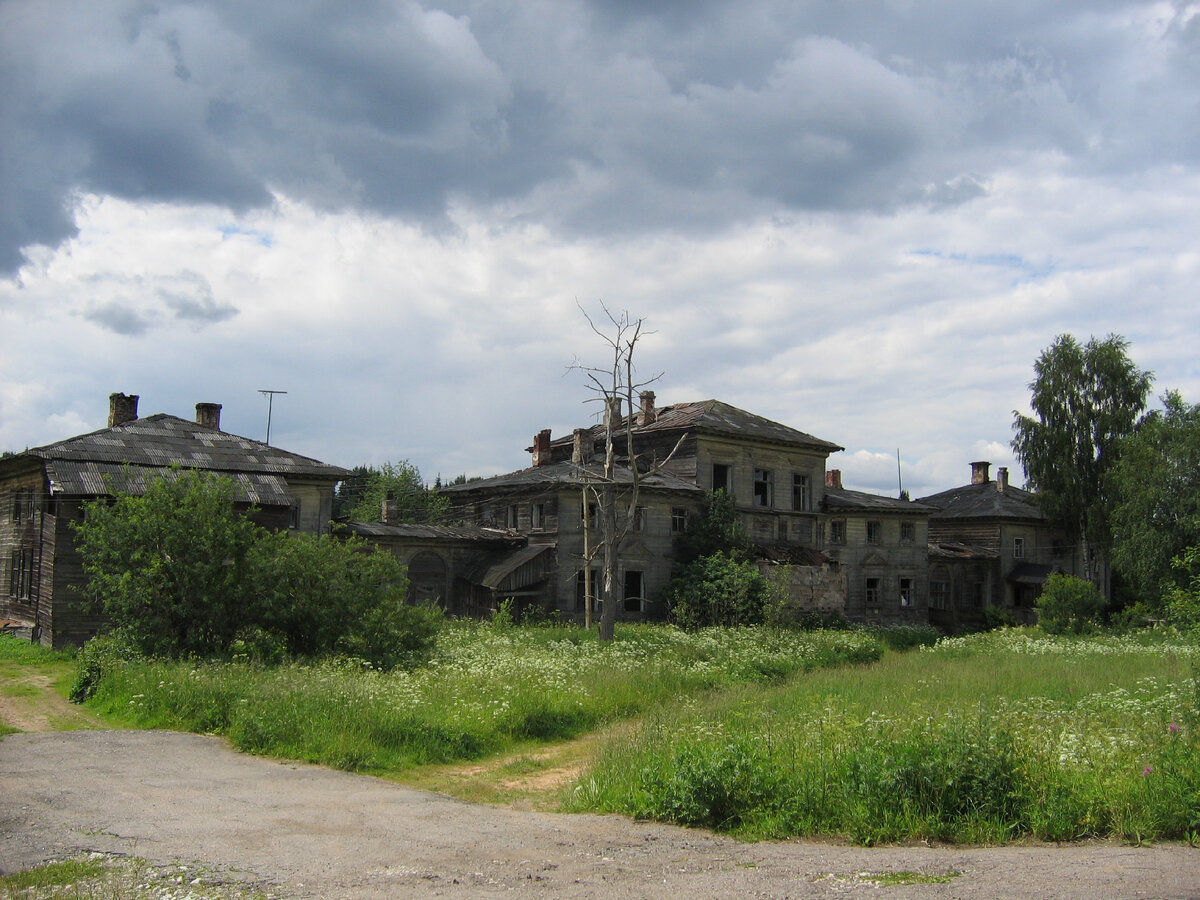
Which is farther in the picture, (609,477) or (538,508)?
(538,508)

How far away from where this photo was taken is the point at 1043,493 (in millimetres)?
43062

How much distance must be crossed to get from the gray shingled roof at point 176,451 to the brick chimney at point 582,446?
8.99 metres

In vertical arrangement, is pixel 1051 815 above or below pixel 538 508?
below

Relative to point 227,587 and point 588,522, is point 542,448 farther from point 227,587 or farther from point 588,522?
point 227,587

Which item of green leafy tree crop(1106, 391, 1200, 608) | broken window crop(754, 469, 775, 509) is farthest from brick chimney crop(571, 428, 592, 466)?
green leafy tree crop(1106, 391, 1200, 608)

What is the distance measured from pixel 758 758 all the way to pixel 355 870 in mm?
4090

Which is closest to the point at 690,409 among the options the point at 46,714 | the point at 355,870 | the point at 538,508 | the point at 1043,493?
the point at 538,508

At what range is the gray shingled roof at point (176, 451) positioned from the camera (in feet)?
82.9

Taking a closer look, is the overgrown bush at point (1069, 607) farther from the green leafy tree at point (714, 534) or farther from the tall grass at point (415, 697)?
the tall grass at point (415, 697)

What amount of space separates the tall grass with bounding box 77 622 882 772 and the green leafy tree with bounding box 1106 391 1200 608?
900 inches

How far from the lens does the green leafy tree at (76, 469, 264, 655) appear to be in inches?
712

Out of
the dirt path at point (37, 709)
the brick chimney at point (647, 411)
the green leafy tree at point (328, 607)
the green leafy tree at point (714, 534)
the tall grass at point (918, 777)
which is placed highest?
the brick chimney at point (647, 411)

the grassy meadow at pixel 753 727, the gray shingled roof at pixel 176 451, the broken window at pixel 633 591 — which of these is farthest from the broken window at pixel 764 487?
the gray shingled roof at pixel 176 451

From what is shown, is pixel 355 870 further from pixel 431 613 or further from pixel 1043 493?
pixel 1043 493
